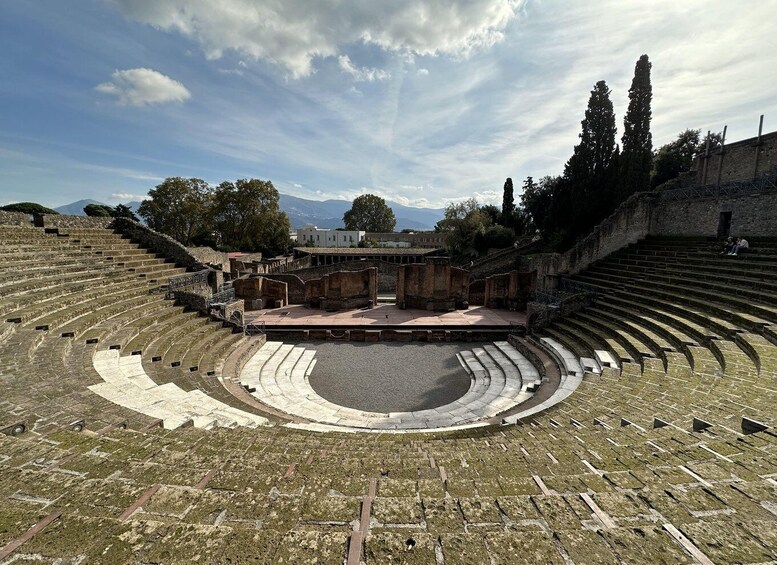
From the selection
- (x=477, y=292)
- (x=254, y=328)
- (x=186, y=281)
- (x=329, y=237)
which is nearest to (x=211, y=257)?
(x=186, y=281)

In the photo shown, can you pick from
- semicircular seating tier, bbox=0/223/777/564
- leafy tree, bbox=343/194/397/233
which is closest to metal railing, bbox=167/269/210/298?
semicircular seating tier, bbox=0/223/777/564

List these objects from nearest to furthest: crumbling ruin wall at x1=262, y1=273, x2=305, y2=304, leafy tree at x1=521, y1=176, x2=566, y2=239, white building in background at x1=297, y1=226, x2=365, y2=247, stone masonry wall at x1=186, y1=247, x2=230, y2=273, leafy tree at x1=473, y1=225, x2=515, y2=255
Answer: crumbling ruin wall at x1=262, y1=273, x2=305, y2=304
stone masonry wall at x1=186, y1=247, x2=230, y2=273
leafy tree at x1=521, y1=176, x2=566, y2=239
leafy tree at x1=473, y1=225, x2=515, y2=255
white building in background at x1=297, y1=226, x2=365, y2=247

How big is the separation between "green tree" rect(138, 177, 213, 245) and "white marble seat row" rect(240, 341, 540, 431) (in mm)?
36971

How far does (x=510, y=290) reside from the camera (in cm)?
1997

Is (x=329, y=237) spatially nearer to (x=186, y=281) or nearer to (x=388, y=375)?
(x=186, y=281)

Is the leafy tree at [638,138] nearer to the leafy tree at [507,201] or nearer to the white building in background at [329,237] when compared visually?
the leafy tree at [507,201]

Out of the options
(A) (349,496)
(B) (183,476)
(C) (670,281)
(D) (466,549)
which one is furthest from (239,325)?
(C) (670,281)

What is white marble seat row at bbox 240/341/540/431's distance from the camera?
837 centimetres

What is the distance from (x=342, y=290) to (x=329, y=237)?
2317 inches

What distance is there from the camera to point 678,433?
174 inches

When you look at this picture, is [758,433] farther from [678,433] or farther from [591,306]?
[591,306]

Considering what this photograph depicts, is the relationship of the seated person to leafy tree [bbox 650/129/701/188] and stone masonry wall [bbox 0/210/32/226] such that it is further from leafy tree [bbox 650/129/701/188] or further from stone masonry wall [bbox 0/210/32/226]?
stone masonry wall [bbox 0/210/32/226]

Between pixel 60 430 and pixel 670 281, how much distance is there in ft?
58.2

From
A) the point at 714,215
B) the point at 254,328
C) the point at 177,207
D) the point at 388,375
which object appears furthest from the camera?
the point at 177,207
